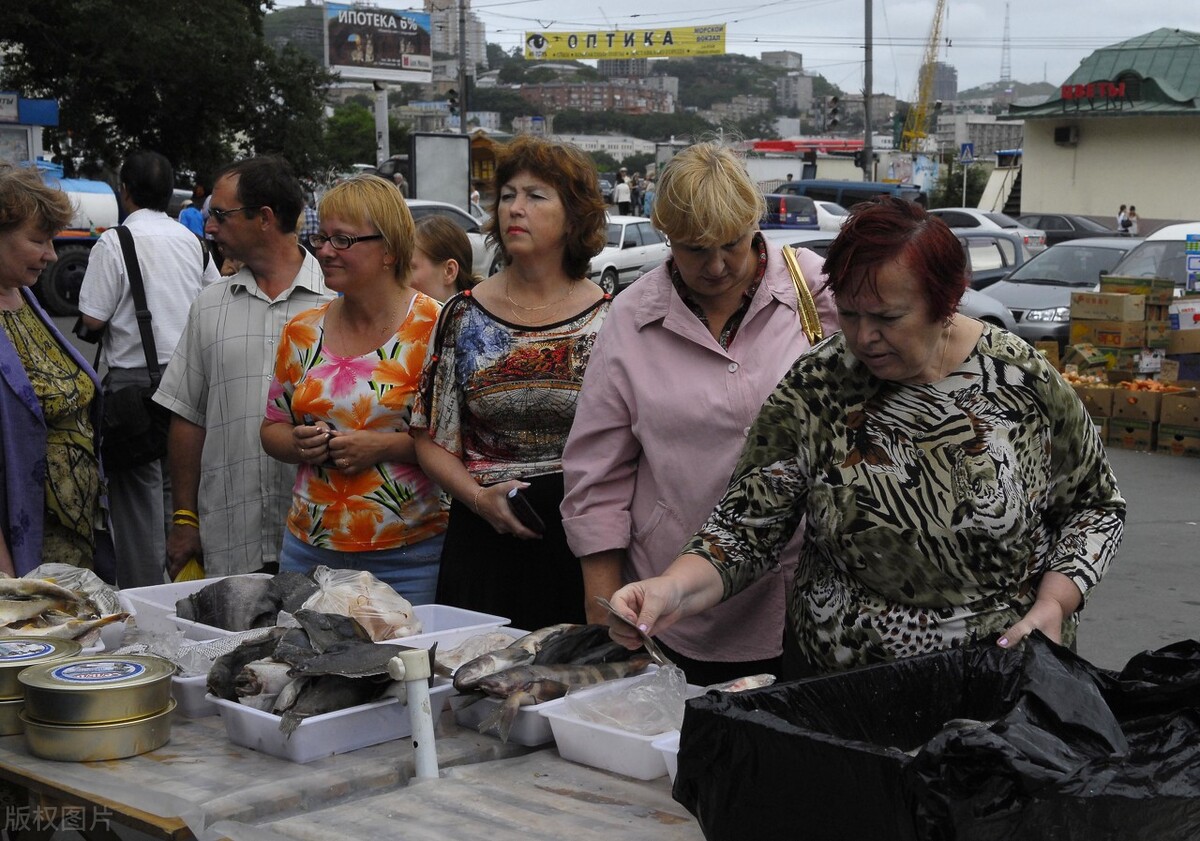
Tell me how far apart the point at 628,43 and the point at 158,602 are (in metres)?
69.1

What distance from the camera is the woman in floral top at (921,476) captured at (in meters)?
2.40

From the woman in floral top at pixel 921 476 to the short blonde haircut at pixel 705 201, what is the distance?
472 mm

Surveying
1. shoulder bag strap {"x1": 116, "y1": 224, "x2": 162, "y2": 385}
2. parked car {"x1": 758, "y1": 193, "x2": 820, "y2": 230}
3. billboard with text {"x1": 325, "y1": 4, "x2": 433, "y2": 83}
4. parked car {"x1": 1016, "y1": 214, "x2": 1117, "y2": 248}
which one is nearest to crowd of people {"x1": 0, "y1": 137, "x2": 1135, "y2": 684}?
shoulder bag strap {"x1": 116, "y1": 224, "x2": 162, "y2": 385}

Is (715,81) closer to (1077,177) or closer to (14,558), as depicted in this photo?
(1077,177)

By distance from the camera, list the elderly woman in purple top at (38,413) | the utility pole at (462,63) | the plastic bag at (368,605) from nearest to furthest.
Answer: the plastic bag at (368,605) < the elderly woman in purple top at (38,413) < the utility pole at (462,63)

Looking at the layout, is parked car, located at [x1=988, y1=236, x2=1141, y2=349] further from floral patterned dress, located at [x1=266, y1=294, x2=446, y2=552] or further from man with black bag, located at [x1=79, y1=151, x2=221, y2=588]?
floral patterned dress, located at [x1=266, y1=294, x2=446, y2=552]

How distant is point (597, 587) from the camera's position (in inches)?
124

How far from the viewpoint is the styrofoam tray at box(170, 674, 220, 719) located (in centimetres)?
266

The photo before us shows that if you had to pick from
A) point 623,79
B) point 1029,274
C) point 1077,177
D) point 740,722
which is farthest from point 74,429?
point 623,79

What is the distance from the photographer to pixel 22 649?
8.96 feet

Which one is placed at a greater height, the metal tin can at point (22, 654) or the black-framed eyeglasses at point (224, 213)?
the black-framed eyeglasses at point (224, 213)

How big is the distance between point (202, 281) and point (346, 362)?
2380 mm

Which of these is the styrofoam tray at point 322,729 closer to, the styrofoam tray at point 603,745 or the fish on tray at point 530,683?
the fish on tray at point 530,683

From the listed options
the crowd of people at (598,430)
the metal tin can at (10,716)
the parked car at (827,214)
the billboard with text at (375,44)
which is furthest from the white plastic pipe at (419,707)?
the billboard with text at (375,44)
